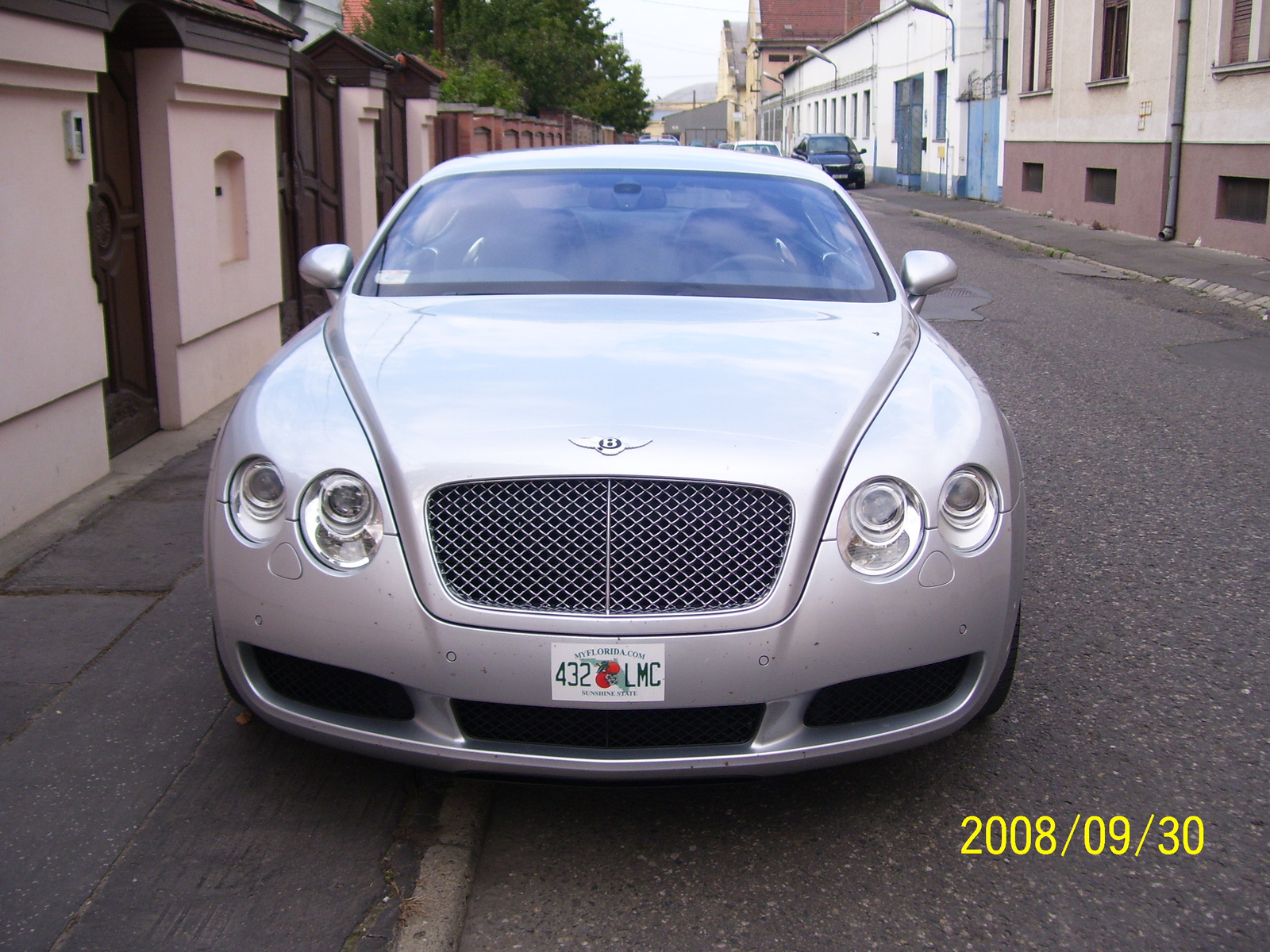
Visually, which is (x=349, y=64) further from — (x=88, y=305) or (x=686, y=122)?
(x=686, y=122)

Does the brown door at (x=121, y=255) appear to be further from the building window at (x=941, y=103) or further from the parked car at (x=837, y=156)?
the parked car at (x=837, y=156)

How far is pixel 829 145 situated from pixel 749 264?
123 ft

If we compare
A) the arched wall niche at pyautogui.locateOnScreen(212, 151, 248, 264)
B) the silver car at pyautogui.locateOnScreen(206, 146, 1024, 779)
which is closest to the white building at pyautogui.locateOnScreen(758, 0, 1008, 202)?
the arched wall niche at pyautogui.locateOnScreen(212, 151, 248, 264)

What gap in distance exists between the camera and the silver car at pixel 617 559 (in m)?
2.68

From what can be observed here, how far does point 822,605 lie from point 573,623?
52 cm

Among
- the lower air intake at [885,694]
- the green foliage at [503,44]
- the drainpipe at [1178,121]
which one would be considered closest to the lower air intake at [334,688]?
the lower air intake at [885,694]

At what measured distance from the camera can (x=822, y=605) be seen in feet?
8.84

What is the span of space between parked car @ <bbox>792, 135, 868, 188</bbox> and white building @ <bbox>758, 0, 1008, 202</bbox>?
66.7 inches

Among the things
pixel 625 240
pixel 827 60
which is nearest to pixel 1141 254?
pixel 625 240

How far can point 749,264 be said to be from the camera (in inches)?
162

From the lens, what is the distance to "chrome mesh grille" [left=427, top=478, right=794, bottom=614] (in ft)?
8.88

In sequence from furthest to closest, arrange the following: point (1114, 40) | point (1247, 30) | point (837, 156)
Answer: point (837, 156) < point (1114, 40) < point (1247, 30)

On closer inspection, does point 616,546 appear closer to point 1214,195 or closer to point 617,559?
point 617,559

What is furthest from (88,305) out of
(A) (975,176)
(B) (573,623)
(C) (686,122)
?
(C) (686,122)
